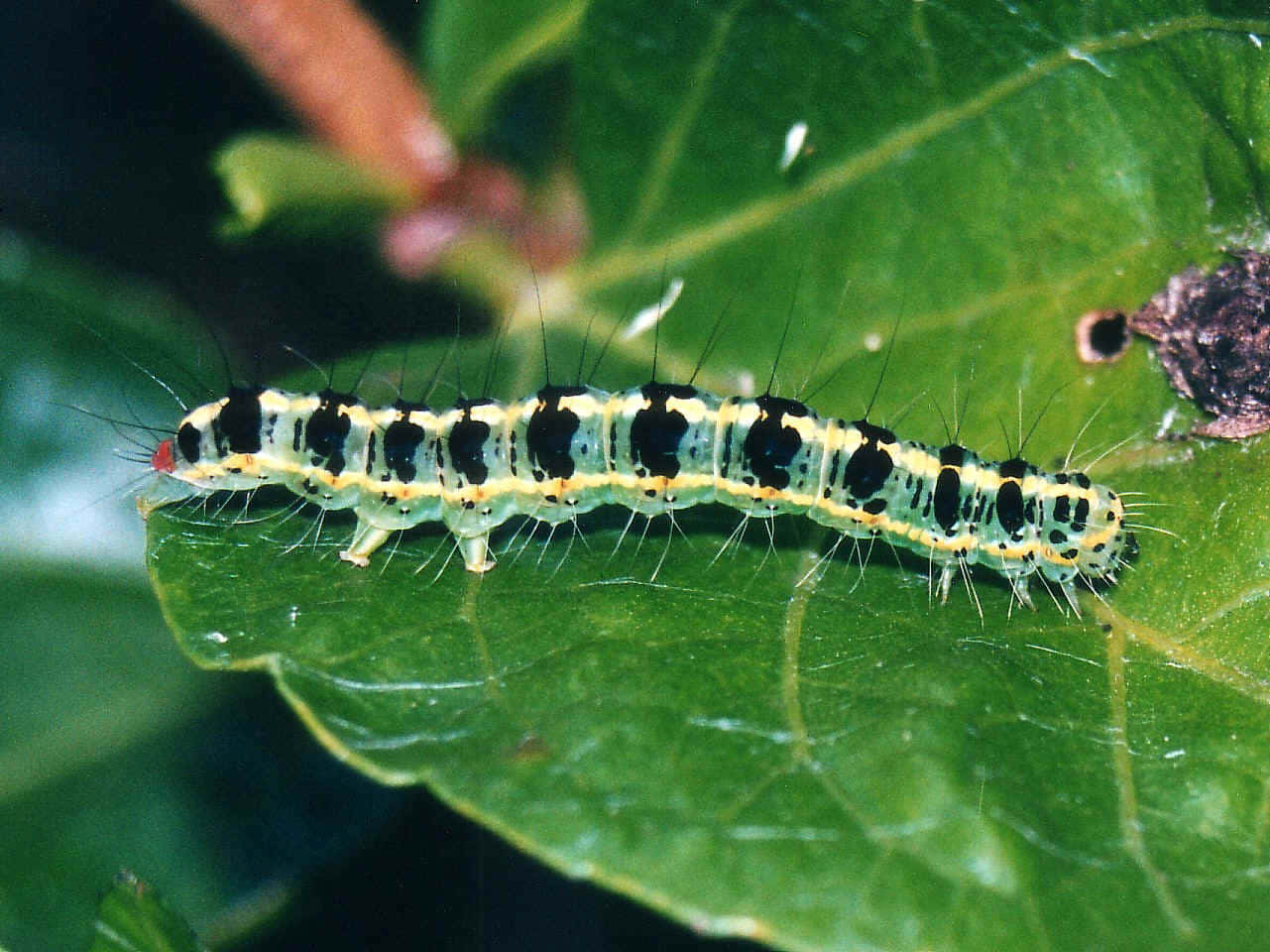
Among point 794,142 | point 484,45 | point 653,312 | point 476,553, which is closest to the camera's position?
point 476,553

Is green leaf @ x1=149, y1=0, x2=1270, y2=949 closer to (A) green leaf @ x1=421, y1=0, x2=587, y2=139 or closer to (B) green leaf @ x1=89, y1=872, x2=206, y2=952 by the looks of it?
(A) green leaf @ x1=421, y1=0, x2=587, y2=139

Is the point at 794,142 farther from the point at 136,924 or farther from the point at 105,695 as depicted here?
the point at 105,695

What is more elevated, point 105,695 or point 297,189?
point 297,189

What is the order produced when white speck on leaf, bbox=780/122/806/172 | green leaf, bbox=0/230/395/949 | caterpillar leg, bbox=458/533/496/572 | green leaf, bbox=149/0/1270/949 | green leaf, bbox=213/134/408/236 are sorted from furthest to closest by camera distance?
1. green leaf, bbox=0/230/395/949
2. white speck on leaf, bbox=780/122/806/172
3. caterpillar leg, bbox=458/533/496/572
4. green leaf, bbox=213/134/408/236
5. green leaf, bbox=149/0/1270/949

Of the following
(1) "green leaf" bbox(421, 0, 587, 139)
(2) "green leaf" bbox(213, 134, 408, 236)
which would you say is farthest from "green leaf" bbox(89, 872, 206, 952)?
(1) "green leaf" bbox(421, 0, 587, 139)

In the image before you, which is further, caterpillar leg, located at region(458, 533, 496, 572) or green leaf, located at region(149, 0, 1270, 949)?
caterpillar leg, located at region(458, 533, 496, 572)

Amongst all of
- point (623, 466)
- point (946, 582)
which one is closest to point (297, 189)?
point (623, 466)
